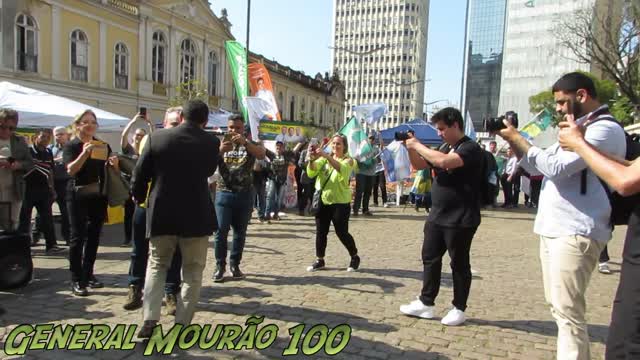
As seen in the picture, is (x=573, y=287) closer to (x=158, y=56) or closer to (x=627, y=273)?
(x=627, y=273)

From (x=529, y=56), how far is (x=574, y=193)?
62.0 metres

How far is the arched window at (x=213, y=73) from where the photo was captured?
39.4 metres

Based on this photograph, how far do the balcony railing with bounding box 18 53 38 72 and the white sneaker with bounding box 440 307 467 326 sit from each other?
27385mm

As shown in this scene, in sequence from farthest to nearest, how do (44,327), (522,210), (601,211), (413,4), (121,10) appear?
(413,4), (121,10), (522,210), (44,327), (601,211)

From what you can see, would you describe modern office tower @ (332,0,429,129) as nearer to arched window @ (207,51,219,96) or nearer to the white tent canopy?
arched window @ (207,51,219,96)

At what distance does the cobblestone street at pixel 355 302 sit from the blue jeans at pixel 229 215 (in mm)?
453

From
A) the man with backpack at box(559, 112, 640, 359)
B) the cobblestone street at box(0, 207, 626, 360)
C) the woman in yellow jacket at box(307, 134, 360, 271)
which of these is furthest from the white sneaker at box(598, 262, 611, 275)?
the man with backpack at box(559, 112, 640, 359)

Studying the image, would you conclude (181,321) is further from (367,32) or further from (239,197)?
(367,32)

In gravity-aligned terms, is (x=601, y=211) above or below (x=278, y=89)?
below

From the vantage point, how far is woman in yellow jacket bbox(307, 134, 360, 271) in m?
6.38

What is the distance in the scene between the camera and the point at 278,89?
54656 mm

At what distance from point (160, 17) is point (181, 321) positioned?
33.2 meters

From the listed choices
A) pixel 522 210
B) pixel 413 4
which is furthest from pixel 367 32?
pixel 522 210

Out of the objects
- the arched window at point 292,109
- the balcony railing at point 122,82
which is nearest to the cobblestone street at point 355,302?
the balcony railing at point 122,82
